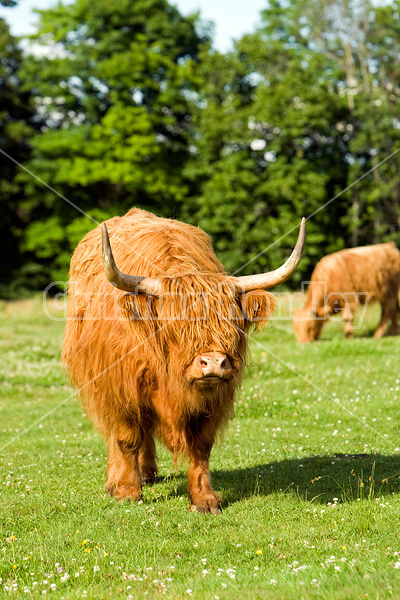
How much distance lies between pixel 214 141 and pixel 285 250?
6932 millimetres

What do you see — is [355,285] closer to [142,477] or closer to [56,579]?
[142,477]

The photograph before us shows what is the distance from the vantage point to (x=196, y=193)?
123 ft

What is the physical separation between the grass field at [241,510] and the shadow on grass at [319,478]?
0.02m

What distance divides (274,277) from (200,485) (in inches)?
72.2

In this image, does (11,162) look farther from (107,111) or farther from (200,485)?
(200,485)

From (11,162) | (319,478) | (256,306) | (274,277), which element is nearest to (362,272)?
(319,478)

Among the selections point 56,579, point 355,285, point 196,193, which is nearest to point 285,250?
point 196,193

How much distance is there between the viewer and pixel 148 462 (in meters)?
6.59

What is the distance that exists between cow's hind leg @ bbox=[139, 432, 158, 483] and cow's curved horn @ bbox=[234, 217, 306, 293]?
197cm

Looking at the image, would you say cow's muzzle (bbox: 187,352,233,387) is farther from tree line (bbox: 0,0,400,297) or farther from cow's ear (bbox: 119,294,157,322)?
tree line (bbox: 0,0,400,297)

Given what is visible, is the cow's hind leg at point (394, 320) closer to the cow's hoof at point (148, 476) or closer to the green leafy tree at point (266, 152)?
the cow's hoof at point (148, 476)

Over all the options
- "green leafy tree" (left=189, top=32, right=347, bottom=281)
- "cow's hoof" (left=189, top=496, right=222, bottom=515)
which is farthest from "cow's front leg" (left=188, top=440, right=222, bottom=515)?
"green leafy tree" (left=189, top=32, right=347, bottom=281)

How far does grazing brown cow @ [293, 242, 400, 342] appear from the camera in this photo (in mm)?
17609

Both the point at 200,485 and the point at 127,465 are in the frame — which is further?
the point at 127,465
